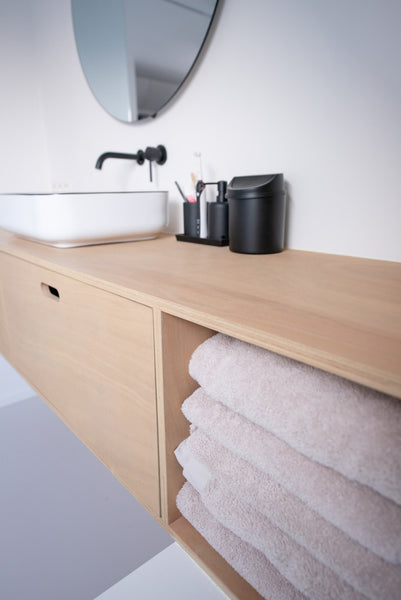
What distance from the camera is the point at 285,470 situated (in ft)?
1.19

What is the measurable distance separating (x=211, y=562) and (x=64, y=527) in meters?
0.55

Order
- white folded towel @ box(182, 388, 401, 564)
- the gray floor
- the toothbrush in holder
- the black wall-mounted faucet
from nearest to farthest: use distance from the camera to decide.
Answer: white folded towel @ box(182, 388, 401, 564)
the gray floor
the toothbrush in holder
the black wall-mounted faucet

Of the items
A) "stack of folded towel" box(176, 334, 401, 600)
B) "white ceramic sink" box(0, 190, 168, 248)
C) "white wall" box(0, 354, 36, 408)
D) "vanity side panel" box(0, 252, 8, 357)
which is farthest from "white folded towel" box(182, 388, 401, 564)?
"white wall" box(0, 354, 36, 408)

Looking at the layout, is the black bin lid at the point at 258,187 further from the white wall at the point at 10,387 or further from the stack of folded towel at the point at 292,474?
the white wall at the point at 10,387

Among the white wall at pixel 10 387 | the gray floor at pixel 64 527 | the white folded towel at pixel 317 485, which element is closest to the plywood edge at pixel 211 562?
the white folded towel at pixel 317 485

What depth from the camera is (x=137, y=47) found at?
3.52ft

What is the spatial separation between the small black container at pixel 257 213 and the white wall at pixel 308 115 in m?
0.08

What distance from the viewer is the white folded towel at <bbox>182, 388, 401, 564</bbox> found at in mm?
300

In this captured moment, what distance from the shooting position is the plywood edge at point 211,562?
1.42 ft

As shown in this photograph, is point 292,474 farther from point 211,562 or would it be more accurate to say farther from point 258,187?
point 258,187

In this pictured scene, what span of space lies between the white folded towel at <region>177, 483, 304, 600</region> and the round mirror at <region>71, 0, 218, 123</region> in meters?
0.94

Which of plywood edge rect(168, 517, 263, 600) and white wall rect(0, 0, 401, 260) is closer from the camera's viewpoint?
plywood edge rect(168, 517, 263, 600)

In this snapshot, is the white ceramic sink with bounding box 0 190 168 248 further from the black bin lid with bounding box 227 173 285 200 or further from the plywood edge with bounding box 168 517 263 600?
the plywood edge with bounding box 168 517 263 600

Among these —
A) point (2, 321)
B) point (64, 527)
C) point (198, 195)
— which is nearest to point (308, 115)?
point (198, 195)
